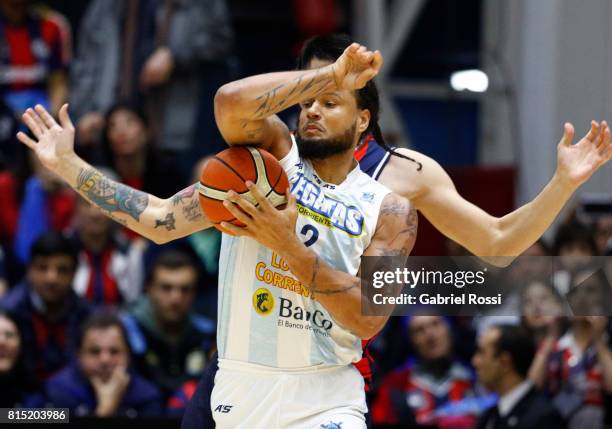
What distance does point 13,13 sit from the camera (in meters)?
11.5

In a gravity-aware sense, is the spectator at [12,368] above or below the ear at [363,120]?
below

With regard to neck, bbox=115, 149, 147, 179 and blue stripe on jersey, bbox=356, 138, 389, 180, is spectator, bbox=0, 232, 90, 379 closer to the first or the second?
neck, bbox=115, 149, 147, 179

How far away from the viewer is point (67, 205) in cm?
1077

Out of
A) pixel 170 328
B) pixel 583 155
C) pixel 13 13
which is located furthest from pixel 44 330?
pixel 583 155

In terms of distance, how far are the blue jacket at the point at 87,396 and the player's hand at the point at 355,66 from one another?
13.9 ft

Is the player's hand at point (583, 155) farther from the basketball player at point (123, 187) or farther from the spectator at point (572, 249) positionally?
the spectator at point (572, 249)

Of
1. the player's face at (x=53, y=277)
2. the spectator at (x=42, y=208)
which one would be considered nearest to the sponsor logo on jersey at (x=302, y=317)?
the player's face at (x=53, y=277)

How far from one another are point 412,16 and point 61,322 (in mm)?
5769

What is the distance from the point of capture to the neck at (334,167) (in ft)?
19.3

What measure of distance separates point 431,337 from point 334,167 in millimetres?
3966

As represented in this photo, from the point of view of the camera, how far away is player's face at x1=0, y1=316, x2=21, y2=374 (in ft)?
29.4

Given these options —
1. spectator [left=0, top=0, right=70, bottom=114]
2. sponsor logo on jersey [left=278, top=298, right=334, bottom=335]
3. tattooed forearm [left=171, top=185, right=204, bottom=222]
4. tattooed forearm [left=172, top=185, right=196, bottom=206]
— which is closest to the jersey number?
Result: sponsor logo on jersey [left=278, top=298, right=334, bottom=335]

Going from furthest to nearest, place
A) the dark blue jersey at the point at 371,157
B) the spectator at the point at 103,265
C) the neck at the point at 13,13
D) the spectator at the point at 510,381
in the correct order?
the neck at the point at 13,13
the spectator at the point at 103,265
the spectator at the point at 510,381
the dark blue jersey at the point at 371,157

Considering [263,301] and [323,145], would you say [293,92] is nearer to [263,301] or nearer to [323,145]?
[323,145]
